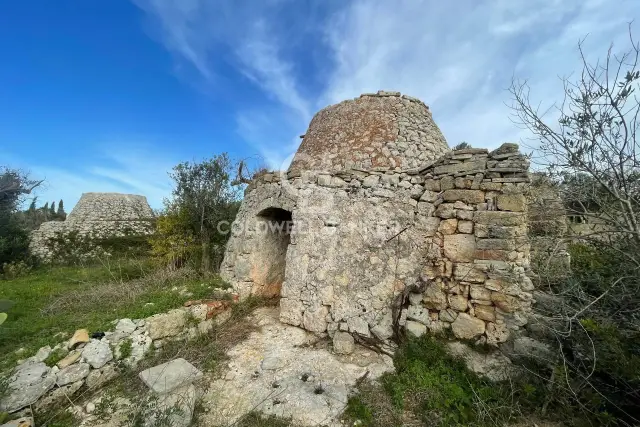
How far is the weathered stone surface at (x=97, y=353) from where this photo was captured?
331cm

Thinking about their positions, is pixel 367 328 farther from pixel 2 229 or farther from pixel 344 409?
pixel 2 229

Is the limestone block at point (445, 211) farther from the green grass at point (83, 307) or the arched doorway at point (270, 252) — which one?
the green grass at point (83, 307)

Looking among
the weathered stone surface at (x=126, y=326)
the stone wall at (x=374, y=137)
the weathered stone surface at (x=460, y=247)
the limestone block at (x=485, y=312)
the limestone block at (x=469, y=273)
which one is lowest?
the weathered stone surface at (x=126, y=326)

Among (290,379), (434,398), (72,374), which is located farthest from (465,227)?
(72,374)

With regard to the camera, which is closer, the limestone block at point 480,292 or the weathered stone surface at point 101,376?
the weathered stone surface at point 101,376

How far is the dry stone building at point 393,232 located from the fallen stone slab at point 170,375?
5.52 ft

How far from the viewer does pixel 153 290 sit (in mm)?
5078

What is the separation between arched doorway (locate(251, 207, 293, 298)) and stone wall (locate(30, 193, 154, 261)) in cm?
1065

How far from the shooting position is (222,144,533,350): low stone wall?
359cm

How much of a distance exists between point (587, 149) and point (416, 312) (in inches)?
108

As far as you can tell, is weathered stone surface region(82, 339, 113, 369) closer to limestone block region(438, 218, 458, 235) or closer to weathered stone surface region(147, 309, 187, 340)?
weathered stone surface region(147, 309, 187, 340)

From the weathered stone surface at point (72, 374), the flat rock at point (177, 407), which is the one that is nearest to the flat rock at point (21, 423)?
the weathered stone surface at point (72, 374)

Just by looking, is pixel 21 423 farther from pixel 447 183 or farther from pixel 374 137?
pixel 374 137

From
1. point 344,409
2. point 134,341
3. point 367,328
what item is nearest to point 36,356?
point 134,341
